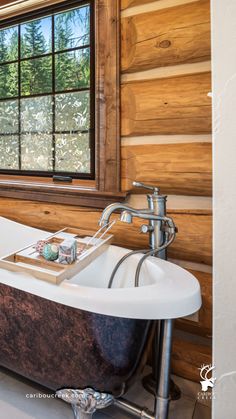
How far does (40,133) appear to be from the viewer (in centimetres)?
224

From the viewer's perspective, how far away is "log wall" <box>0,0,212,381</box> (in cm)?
146

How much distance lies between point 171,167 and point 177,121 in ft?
0.76

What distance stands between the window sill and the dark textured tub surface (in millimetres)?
771

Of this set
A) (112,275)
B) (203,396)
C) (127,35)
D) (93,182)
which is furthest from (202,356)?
(127,35)

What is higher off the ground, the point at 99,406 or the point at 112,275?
the point at 112,275

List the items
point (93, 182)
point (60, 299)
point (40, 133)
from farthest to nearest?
point (40, 133) < point (93, 182) < point (60, 299)

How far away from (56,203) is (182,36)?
47.6 inches

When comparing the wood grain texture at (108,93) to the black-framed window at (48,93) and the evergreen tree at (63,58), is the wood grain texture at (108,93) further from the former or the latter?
the evergreen tree at (63,58)

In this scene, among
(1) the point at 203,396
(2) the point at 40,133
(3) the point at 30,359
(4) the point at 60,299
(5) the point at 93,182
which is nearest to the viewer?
(4) the point at 60,299

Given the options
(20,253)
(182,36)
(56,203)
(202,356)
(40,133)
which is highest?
(182,36)

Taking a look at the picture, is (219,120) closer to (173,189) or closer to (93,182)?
(173,189)

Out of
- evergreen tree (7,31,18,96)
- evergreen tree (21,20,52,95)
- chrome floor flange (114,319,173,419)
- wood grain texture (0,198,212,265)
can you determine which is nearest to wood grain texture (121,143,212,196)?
wood grain texture (0,198,212,265)

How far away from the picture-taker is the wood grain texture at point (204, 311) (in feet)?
4.90

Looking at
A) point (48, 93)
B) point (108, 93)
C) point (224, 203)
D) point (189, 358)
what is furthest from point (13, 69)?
point (189, 358)
